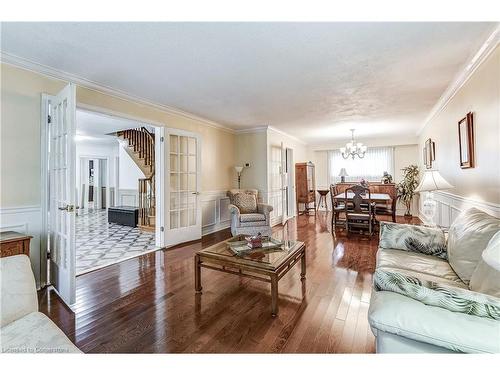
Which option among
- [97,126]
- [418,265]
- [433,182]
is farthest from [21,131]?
[433,182]

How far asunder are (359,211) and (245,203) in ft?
7.57

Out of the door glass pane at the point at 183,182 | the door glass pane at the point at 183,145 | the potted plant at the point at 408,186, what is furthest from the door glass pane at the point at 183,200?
the potted plant at the point at 408,186

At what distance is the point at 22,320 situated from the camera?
122 cm

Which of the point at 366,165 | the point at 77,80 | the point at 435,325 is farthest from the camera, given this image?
the point at 366,165

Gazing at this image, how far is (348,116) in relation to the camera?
15.6ft

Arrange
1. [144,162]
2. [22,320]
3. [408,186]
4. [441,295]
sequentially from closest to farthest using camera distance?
[441,295] → [22,320] → [144,162] → [408,186]

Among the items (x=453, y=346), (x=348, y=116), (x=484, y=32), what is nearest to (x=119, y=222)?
(x=348, y=116)

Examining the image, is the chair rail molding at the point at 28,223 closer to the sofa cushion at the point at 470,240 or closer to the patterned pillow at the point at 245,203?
the patterned pillow at the point at 245,203

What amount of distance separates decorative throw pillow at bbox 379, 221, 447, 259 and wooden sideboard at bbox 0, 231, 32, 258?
3367mm

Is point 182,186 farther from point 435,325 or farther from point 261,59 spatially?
point 435,325

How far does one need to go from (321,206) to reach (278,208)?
2.76m

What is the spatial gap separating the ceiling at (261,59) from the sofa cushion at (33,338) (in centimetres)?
→ 206

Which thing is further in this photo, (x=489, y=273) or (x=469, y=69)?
(x=469, y=69)

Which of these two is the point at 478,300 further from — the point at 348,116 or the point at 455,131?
the point at 348,116
